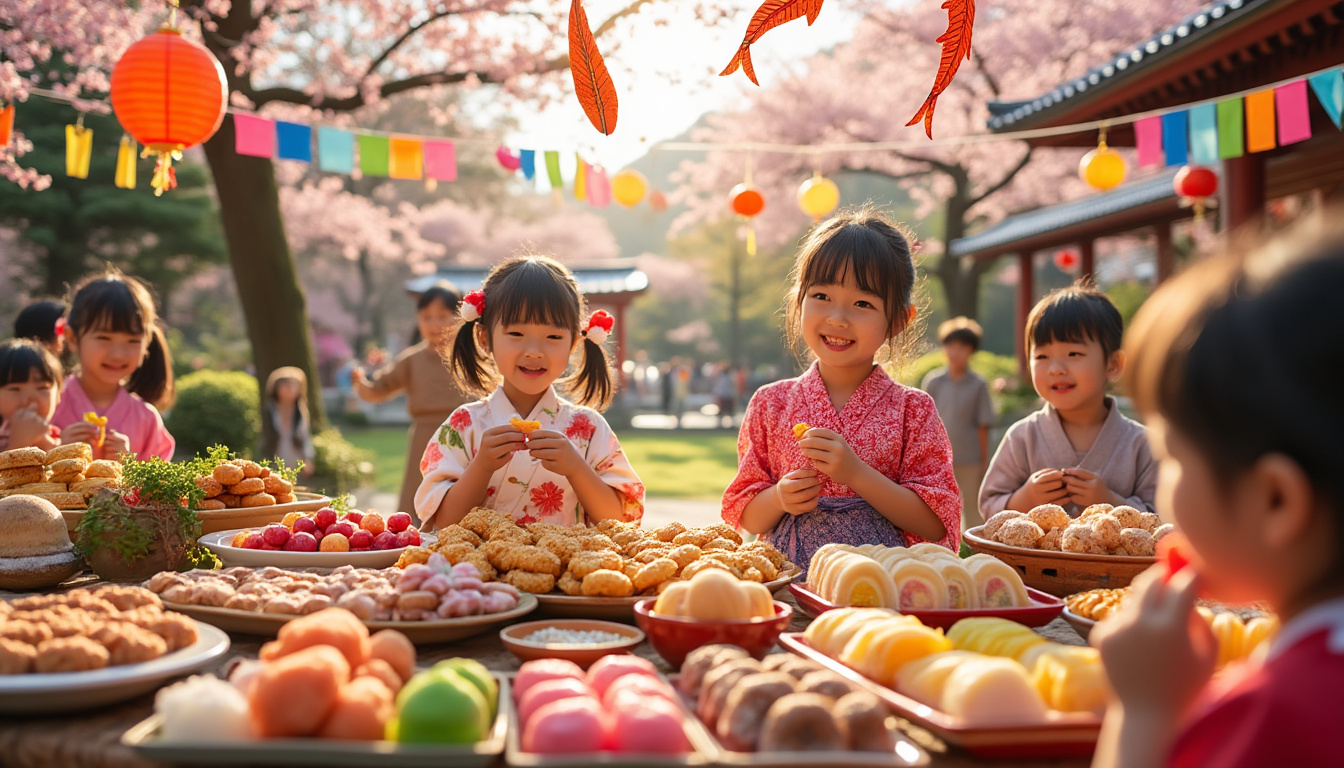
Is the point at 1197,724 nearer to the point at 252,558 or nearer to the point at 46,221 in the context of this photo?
the point at 252,558

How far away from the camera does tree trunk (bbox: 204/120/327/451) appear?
10.5 m

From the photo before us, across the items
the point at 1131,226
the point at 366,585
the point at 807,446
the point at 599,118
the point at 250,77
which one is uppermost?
the point at 250,77

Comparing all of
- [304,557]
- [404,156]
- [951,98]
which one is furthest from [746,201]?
[951,98]

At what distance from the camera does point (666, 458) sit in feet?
60.3

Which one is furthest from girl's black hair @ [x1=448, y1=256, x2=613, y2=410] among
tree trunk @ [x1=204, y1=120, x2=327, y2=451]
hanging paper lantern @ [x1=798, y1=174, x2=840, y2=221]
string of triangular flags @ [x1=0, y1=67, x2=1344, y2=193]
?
tree trunk @ [x1=204, y1=120, x2=327, y2=451]

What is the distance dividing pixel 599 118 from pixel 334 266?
43262mm

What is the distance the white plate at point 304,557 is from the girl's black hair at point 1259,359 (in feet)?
6.01

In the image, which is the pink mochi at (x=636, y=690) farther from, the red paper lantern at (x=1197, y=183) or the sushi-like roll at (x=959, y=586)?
the red paper lantern at (x=1197, y=183)

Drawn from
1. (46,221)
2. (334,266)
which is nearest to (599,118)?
(46,221)

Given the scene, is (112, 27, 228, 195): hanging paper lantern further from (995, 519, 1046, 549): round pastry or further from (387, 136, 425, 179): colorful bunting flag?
(995, 519, 1046, 549): round pastry

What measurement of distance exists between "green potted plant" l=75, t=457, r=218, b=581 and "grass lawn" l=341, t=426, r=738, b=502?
35.6ft

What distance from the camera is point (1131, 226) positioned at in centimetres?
1639

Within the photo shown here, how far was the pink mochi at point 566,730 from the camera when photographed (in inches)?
44.4

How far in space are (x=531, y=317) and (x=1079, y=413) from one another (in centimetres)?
197
